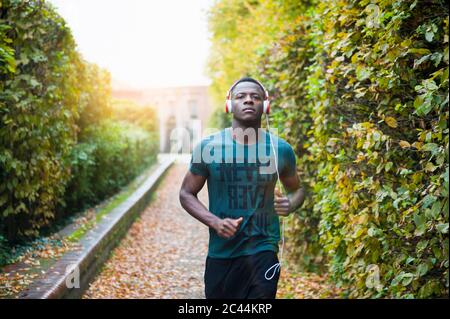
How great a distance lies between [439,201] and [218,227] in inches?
51.6

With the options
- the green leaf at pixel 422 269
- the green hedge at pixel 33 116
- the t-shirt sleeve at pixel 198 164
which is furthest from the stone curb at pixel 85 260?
the green leaf at pixel 422 269

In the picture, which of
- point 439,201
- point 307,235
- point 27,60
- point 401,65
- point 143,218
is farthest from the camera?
point 143,218

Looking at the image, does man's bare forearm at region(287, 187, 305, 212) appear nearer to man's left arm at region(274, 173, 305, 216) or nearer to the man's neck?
man's left arm at region(274, 173, 305, 216)

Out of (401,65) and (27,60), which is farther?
(27,60)

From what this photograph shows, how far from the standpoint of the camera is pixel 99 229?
8.74 metres

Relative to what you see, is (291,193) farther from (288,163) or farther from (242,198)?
(242,198)

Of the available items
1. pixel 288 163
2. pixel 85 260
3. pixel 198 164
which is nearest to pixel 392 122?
pixel 288 163

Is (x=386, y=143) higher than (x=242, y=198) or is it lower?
higher

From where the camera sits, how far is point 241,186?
3469mm

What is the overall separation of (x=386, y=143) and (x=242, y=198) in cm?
129

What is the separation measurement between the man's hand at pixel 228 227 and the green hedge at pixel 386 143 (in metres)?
1.13

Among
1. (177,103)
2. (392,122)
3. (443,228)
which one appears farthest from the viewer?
(177,103)

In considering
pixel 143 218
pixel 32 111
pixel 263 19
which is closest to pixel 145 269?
pixel 32 111
